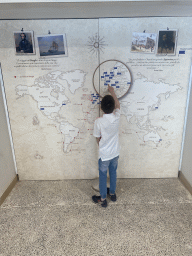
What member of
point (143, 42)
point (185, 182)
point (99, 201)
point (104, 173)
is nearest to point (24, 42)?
point (143, 42)

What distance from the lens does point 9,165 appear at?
275cm

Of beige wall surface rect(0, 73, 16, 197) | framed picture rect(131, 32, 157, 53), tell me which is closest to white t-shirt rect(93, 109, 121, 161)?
framed picture rect(131, 32, 157, 53)

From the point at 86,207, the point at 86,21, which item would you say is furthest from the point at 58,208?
the point at 86,21

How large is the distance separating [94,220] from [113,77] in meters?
1.78

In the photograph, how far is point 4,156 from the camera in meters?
2.63

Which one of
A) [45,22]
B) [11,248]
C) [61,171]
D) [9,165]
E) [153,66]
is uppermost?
[45,22]

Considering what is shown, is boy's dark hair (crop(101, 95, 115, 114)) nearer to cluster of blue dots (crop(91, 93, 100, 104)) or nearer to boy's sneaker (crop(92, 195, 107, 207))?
cluster of blue dots (crop(91, 93, 100, 104))

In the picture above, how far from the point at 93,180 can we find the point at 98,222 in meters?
0.81

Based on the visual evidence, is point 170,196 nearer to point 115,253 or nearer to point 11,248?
point 115,253

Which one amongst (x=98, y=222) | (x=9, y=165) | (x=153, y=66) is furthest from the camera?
(x=9, y=165)

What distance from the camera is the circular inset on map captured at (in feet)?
8.05

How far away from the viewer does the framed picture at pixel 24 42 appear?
2.34m

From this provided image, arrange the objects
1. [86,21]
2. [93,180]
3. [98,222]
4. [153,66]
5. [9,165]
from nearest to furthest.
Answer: [98,222]
[86,21]
[153,66]
[9,165]
[93,180]

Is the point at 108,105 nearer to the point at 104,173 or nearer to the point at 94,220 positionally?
the point at 104,173
